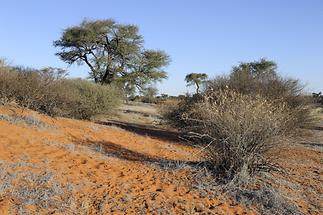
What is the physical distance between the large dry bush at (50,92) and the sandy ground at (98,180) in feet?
13.6

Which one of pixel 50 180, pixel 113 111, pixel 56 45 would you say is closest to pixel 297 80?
pixel 113 111

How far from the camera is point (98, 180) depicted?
27.3ft

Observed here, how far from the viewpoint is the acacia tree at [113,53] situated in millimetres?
30953

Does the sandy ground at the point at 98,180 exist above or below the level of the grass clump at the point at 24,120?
below

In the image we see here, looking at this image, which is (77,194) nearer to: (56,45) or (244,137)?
(244,137)

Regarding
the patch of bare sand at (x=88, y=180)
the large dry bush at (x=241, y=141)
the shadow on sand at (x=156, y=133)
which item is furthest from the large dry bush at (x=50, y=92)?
the large dry bush at (x=241, y=141)

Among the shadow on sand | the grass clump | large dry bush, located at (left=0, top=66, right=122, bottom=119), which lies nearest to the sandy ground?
the grass clump

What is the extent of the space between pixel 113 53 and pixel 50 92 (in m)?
14.6

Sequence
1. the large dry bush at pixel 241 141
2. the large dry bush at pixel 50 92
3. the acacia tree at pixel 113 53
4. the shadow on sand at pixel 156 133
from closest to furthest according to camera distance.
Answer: the large dry bush at pixel 241 141 < the large dry bush at pixel 50 92 < the shadow on sand at pixel 156 133 < the acacia tree at pixel 113 53

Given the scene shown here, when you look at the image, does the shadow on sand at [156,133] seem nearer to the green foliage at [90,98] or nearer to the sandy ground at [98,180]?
the green foliage at [90,98]

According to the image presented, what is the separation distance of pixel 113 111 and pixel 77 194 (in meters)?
15.6

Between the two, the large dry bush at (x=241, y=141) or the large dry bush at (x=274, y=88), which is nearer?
the large dry bush at (x=241, y=141)

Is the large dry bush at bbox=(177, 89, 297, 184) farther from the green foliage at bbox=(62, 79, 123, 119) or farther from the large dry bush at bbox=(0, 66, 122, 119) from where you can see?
the green foliage at bbox=(62, 79, 123, 119)

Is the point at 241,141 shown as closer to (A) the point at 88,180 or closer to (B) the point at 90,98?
(A) the point at 88,180
